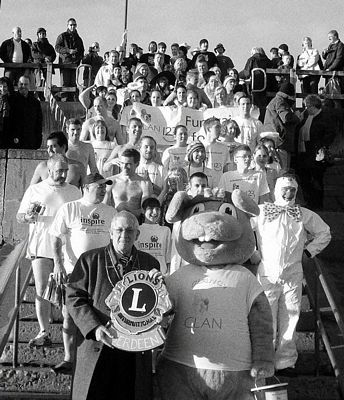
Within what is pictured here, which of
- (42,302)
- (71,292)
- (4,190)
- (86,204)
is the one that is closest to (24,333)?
(42,302)

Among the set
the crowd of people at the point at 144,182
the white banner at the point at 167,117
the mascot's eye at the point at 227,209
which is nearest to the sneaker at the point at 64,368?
the crowd of people at the point at 144,182

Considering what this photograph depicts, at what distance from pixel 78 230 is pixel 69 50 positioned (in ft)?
32.6

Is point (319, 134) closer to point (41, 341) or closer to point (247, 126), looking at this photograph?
point (247, 126)

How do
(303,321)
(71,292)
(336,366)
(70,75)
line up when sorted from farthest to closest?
1. (70,75)
2. (303,321)
3. (336,366)
4. (71,292)

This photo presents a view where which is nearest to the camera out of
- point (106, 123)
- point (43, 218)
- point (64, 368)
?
point (64, 368)

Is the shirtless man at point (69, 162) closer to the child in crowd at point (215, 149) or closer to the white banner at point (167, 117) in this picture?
the child in crowd at point (215, 149)

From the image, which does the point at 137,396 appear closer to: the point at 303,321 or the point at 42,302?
the point at 42,302

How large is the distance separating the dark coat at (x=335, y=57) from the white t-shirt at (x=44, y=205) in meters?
9.46

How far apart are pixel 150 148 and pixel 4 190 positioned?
2589mm

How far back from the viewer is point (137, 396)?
5.25 meters

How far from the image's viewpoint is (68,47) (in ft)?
54.5

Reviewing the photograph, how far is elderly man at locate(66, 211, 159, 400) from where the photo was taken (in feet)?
17.1

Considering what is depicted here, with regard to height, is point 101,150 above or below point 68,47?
below

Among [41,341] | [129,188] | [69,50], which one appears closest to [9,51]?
[69,50]
